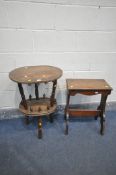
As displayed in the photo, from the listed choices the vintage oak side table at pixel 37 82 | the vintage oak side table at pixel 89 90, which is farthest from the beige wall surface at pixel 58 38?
the vintage oak side table at pixel 89 90

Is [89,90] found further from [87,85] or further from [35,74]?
[35,74]

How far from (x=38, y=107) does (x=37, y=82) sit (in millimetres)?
454

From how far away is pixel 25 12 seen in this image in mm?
1985

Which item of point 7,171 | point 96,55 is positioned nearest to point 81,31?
point 96,55

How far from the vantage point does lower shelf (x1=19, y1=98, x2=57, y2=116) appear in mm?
2004

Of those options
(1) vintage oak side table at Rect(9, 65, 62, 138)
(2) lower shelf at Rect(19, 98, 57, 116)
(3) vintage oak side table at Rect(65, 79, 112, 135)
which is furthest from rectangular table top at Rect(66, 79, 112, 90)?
(2) lower shelf at Rect(19, 98, 57, 116)

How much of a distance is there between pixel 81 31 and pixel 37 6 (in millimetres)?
578

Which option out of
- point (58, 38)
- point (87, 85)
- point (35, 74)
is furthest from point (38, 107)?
point (58, 38)

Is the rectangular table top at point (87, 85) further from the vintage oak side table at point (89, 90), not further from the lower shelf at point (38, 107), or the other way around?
the lower shelf at point (38, 107)

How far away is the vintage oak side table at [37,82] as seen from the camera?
1793 millimetres

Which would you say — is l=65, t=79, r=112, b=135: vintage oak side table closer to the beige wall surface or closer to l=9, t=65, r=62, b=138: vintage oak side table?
l=9, t=65, r=62, b=138: vintage oak side table

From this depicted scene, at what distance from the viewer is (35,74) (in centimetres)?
190

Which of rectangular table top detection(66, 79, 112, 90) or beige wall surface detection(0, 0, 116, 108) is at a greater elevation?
beige wall surface detection(0, 0, 116, 108)

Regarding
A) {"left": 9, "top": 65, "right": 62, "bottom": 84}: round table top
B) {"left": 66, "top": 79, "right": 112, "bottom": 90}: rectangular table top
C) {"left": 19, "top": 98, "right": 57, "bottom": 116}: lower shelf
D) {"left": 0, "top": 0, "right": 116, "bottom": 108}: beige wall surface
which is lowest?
{"left": 19, "top": 98, "right": 57, "bottom": 116}: lower shelf
